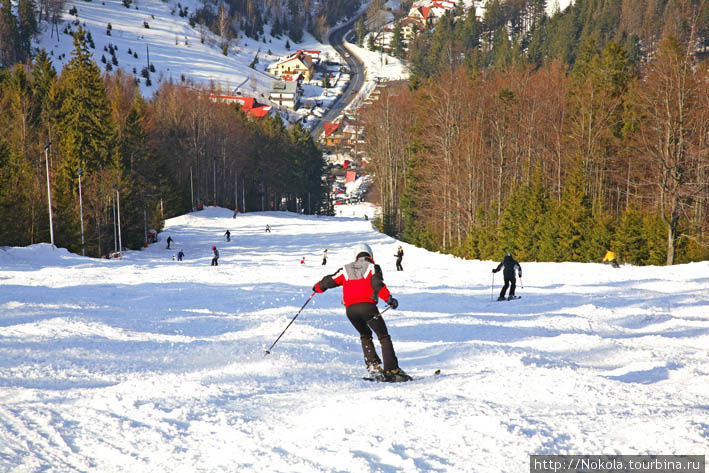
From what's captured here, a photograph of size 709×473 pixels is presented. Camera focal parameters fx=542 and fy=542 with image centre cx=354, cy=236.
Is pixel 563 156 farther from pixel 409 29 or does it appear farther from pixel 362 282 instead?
pixel 409 29

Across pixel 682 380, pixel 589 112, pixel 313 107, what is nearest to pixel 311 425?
pixel 682 380

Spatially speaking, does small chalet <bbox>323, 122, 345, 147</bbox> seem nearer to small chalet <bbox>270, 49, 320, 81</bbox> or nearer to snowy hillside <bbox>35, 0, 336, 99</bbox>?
snowy hillside <bbox>35, 0, 336, 99</bbox>

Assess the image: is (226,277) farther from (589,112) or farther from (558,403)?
(589,112)

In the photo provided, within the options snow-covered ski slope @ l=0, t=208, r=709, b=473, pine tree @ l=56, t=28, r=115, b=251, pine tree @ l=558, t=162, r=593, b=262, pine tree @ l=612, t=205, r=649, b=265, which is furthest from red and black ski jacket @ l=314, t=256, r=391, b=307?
pine tree @ l=56, t=28, r=115, b=251

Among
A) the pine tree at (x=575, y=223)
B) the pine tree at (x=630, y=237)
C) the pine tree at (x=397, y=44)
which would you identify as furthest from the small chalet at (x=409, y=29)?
the pine tree at (x=630, y=237)

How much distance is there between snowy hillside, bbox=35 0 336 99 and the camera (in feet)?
404

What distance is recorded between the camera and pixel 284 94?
139 meters

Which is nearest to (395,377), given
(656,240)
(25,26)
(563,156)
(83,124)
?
(656,240)

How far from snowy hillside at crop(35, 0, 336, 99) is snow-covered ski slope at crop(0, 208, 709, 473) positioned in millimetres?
111079

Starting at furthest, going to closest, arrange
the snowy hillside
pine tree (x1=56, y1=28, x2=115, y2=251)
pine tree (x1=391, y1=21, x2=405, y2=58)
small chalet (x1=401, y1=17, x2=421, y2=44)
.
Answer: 1. small chalet (x1=401, y1=17, x2=421, y2=44)
2. pine tree (x1=391, y1=21, x2=405, y2=58)
3. the snowy hillside
4. pine tree (x1=56, y1=28, x2=115, y2=251)

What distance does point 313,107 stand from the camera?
136875mm

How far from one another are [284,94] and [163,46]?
37.2 meters

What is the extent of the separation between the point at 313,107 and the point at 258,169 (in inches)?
2470

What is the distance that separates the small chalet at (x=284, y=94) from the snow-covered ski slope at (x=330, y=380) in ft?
411
